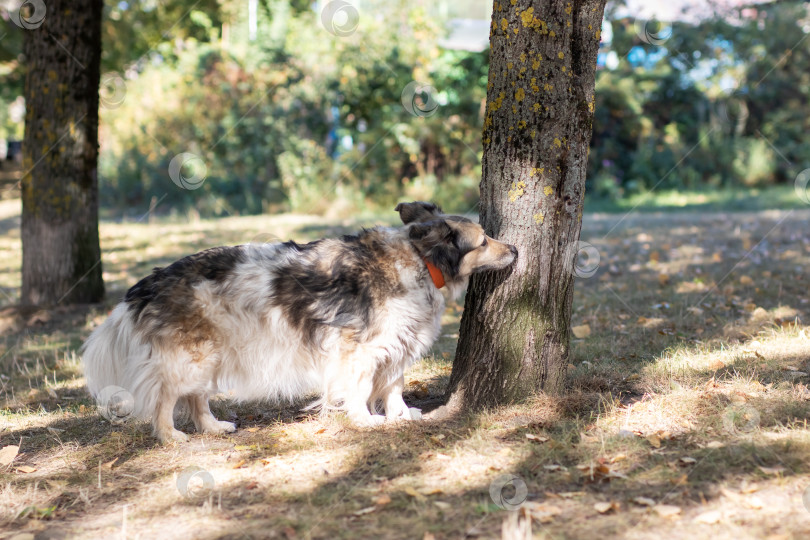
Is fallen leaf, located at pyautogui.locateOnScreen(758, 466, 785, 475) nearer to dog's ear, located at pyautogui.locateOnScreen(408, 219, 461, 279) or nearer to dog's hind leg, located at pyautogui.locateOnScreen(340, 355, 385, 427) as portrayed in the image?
dog's ear, located at pyautogui.locateOnScreen(408, 219, 461, 279)

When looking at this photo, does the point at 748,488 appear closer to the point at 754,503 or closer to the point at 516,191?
the point at 754,503

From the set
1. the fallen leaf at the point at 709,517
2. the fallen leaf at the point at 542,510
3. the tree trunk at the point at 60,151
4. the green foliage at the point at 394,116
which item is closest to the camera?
the fallen leaf at the point at 709,517

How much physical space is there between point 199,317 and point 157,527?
134 centimetres

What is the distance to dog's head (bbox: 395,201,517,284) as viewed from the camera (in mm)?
3979

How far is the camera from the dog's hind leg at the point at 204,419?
436 centimetres

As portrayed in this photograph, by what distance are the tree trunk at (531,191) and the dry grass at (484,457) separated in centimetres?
26

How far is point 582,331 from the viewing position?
240 inches

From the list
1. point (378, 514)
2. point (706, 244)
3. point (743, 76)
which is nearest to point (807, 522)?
point (378, 514)

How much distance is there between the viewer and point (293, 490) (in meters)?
3.35

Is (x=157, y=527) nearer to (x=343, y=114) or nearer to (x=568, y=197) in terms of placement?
(x=568, y=197)

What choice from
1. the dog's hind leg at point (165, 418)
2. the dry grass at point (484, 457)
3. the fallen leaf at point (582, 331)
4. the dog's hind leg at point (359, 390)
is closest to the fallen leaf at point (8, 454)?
the dry grass at point (484, 457)

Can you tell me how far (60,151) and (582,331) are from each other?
5.51 metres

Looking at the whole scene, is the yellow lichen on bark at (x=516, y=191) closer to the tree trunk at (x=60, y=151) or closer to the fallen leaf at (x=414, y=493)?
the fallen leaf at (x=414, y=493)

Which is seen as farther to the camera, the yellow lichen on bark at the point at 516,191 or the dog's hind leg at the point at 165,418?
the dog's hind leg at the point at 165,418
